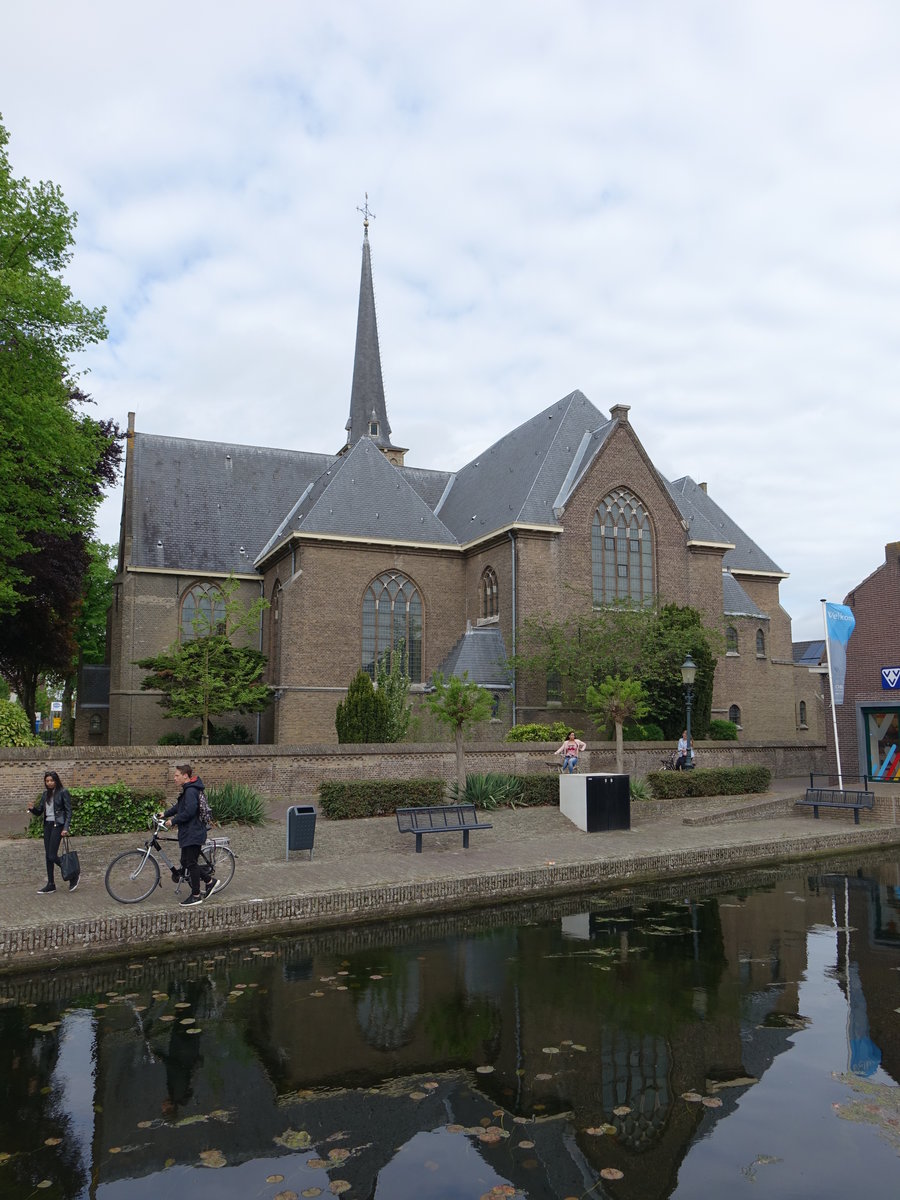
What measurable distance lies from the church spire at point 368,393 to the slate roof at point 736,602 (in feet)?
63.3

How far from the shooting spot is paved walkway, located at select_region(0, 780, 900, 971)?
9.70 meters

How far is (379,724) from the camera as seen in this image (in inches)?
958

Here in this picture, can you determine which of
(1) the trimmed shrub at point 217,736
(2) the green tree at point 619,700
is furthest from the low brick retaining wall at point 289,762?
(1) the trimmed shrub at point 217,736

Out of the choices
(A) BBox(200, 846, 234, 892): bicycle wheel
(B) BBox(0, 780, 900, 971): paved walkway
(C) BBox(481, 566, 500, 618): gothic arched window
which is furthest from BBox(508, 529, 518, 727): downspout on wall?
(A) BBox(200, 846, 234, 892): bicycle wheel

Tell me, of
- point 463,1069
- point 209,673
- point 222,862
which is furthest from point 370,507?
point 463,1069

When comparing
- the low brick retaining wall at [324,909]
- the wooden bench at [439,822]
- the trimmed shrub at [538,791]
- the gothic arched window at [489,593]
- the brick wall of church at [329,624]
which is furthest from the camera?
the gothic arched window at [489,593]

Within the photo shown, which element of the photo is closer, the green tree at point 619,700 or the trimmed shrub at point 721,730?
the green tree at point 619,700

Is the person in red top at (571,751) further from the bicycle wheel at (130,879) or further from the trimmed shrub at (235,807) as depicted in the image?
the bicycle wheel at (130,879)

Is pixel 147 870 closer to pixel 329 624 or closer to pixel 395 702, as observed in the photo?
pixel 395 702

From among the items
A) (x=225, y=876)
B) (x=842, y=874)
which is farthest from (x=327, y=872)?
(x=842, y=874)

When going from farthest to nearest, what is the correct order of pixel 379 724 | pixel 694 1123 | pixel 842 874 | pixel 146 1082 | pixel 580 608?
pixel 580 608 → pixel 379 724 → pixel 842 874 → pixel 146 1082 → pixel 694 1123

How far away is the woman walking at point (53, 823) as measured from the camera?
11.2 meters

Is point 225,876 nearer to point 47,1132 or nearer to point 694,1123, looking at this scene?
point 47,1132

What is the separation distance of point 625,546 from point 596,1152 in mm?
29623
